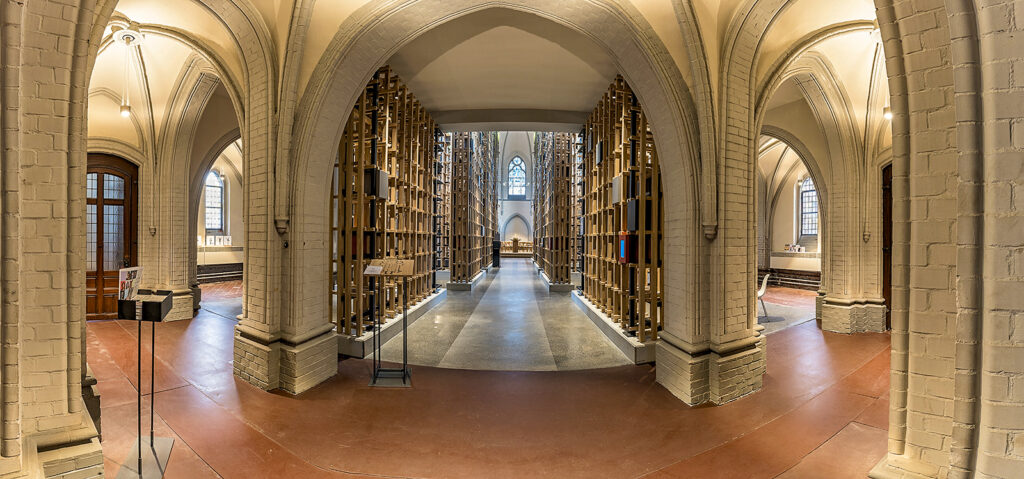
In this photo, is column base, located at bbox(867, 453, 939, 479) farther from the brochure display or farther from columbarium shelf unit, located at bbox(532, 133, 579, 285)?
columbarium shelf unit, located at bbox(532, 133, 579, 285)

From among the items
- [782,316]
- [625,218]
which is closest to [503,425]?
[625,218]

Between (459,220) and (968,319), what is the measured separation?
45.1ft

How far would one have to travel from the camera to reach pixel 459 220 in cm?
1527

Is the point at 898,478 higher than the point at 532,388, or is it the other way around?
the point at 898,478

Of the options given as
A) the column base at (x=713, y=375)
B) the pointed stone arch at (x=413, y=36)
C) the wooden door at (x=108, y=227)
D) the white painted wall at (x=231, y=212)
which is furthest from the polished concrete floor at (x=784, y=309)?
the white painted wall at (x=231, y=212)

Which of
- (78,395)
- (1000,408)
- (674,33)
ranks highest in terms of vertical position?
(674,33)

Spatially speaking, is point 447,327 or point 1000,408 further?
point 447,327

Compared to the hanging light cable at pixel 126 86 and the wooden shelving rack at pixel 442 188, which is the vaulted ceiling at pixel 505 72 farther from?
the hanging light cable at pixel 126 86

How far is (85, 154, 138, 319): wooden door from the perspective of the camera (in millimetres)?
8836

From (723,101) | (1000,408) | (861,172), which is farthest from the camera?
(861,172)

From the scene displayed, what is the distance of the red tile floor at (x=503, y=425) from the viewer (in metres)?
3.52

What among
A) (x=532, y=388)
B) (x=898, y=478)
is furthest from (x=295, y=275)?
(x=898, y=478)

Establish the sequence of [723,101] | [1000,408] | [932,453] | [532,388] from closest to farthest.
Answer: [1000,408], [932,453], [723,101], [532,388]

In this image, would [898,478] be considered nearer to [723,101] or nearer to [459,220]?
[723,101]
